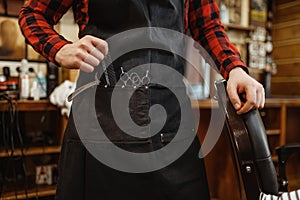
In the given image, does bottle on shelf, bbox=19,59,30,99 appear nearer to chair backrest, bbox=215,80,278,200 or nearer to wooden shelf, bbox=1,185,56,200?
wooden shelf, bbox=1,185,56,200

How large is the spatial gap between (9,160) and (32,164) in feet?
1.17

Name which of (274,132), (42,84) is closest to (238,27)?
(274,132)

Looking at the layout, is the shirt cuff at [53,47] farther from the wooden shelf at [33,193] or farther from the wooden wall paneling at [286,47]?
the wooden wall paneling at [286,47]

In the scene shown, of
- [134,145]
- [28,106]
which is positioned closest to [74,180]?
[134,145]

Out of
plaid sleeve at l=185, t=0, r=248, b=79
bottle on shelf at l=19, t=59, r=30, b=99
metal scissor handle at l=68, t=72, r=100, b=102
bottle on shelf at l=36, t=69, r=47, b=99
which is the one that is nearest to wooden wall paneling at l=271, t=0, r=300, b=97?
bottle on shelf at l=36, t=69, r=47, b=99

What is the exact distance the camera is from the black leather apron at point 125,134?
734mm

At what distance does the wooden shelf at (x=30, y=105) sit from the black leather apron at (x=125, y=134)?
1.24m

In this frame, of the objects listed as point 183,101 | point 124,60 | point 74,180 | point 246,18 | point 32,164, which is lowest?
point 32,164

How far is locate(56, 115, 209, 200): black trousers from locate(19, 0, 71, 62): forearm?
0.63ft

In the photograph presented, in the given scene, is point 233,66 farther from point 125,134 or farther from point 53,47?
point 53,47

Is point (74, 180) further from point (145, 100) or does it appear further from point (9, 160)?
point (9, 160)

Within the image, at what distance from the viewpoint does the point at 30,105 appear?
1941 mm

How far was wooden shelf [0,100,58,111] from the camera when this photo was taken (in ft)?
6.05

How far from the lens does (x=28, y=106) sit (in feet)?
6.34
